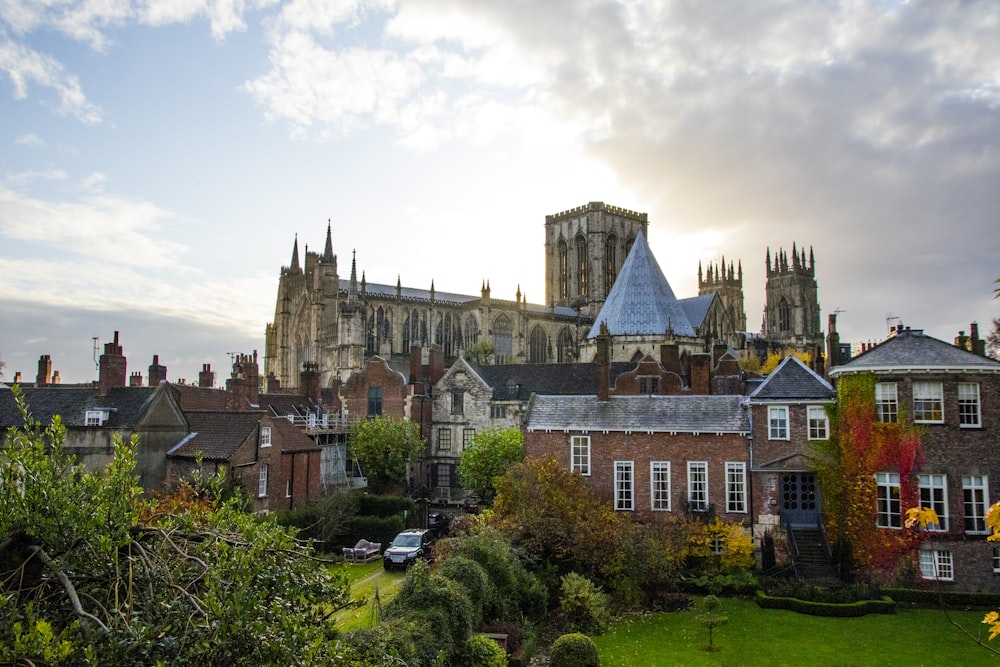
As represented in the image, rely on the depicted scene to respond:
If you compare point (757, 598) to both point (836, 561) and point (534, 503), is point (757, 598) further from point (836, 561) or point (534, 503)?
point (534, 503)

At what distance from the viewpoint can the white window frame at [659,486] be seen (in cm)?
3362

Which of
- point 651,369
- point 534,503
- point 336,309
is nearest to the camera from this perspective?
point 534,503

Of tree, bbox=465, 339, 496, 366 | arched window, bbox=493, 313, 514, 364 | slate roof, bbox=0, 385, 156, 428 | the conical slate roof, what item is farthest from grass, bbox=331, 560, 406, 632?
arched window, bbox=493, 313, 514, 364

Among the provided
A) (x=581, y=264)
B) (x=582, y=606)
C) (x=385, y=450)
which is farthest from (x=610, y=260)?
(x=582, y=606)

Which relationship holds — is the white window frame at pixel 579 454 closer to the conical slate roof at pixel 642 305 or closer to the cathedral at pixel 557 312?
the cathedral at pixel 557 312

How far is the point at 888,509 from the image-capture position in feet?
96.5

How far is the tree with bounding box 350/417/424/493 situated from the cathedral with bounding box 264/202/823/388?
15502 millimetres

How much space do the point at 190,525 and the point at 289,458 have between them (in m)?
29.7

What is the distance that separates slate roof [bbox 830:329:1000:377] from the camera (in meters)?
28.9

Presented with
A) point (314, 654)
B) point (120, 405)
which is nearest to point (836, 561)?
point (314, 654)

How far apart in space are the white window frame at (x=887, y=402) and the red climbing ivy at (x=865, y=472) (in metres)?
0.20

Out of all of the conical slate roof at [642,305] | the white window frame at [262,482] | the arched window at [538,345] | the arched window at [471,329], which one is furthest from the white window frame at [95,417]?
the arched window at [538,345]

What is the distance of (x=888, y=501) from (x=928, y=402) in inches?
166

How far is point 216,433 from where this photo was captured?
3397cm
